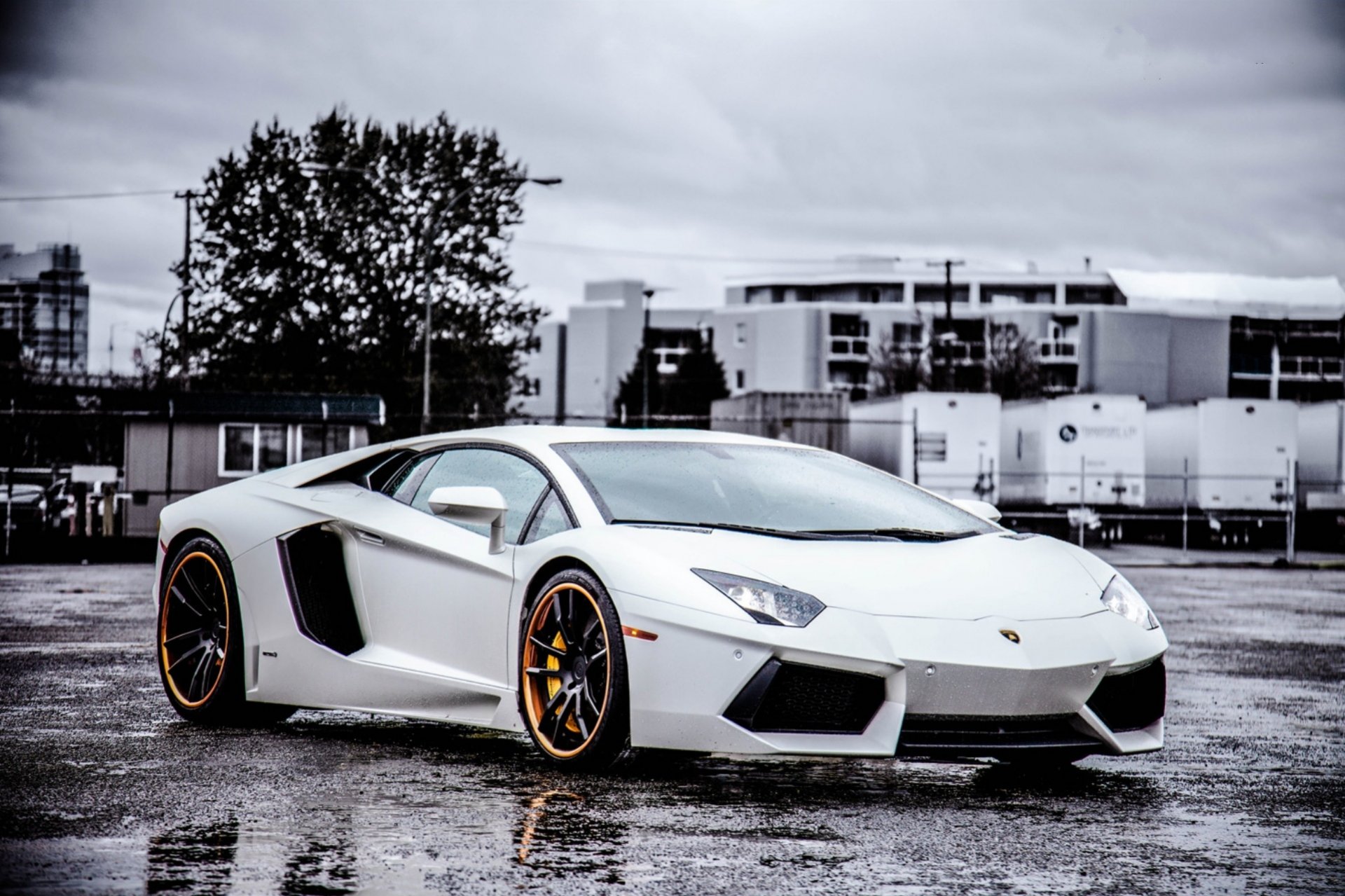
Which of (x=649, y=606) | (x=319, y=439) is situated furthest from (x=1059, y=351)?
(x=649, y=606)

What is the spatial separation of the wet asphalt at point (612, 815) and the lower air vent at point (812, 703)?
23cm

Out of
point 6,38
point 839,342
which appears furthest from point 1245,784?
point 839,342

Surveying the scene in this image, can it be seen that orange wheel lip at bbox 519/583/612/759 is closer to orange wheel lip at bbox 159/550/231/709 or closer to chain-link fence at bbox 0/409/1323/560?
orange wheel lip at bbox 159/550/231/709

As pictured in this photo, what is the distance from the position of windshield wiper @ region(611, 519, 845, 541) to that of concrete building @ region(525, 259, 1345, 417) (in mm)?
78120

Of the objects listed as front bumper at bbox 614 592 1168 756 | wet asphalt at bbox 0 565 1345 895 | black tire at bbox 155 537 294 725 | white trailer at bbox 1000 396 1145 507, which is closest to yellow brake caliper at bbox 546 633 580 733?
wet asphalt at bbox 0 565 1345 895

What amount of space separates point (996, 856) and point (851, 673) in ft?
2.85

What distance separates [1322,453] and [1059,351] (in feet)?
185

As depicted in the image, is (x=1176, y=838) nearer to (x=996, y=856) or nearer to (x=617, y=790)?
(x=996, y=856)

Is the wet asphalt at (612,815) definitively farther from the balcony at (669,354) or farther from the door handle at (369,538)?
the balcony at (669,354)

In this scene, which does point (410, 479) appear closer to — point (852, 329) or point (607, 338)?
point (852, 329)

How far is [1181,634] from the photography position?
13.0 metres

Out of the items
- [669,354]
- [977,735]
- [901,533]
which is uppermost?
[669,354]

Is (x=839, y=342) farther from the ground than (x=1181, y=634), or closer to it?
farther from the ground

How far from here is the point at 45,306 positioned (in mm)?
109188
